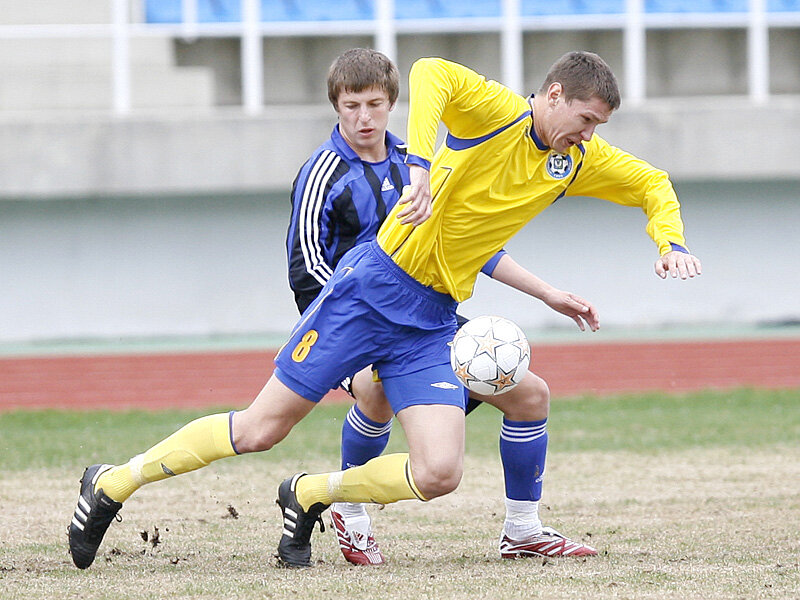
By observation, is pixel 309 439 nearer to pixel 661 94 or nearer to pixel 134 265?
pixel 134 265

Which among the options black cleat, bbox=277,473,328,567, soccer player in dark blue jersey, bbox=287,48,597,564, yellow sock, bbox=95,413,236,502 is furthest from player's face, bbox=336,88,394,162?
black cleat, bbox=277,473,328,567

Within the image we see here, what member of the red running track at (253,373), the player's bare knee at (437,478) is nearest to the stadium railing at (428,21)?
the red running track at (253,373)

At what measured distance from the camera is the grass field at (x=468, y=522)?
4.57m

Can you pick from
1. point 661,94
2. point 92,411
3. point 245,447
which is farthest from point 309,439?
point 661,94

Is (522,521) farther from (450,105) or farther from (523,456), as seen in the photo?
(450,105)

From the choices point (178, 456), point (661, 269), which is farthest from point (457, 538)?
point (661, 269)

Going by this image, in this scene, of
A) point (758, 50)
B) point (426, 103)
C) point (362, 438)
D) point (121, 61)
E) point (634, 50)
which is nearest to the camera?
point (426, 103)

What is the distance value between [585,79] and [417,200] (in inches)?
34.5

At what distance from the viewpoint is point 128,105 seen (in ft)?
51.3

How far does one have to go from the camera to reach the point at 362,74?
200 inches

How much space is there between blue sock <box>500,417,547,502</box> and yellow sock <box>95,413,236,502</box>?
1215 mm

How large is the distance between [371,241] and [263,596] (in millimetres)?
1432

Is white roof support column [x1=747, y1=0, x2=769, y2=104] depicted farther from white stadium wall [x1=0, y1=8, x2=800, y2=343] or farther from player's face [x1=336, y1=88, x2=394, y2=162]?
player's face [x1=336, y1=88, x2=394, y2=162]

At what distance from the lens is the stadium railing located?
51.6ft
